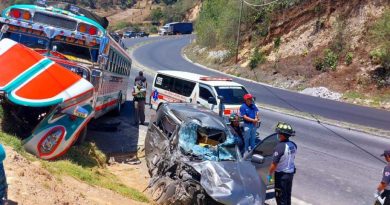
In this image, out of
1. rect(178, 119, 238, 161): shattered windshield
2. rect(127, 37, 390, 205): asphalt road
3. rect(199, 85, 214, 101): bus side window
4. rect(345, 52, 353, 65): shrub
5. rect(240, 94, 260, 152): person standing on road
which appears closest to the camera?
rect(178, 119, 238, 161): shattered windshield

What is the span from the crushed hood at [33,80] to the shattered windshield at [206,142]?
8.78 ft

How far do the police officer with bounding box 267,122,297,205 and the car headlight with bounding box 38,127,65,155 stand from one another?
4.64 m

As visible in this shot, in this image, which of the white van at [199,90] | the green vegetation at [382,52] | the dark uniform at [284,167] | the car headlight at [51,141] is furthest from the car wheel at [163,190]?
the green vegetation at [382,52]

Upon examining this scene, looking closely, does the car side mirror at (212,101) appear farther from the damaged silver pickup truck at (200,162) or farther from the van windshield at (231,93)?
the damaged silver pickup truck at (200,162)

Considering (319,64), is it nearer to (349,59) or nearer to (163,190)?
(349,59)

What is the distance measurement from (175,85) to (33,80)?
8.63m

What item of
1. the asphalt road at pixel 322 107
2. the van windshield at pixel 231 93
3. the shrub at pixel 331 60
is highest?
the shrub at pixel 331 60

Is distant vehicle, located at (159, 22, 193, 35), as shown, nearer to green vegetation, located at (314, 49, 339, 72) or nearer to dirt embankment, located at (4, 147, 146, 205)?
green vegetation, located at (314, 49, 339, 72)

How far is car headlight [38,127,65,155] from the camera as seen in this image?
32.3 ft

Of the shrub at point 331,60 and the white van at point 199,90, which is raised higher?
the shrub at point 331,60

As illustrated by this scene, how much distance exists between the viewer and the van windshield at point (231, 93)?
16.3 m

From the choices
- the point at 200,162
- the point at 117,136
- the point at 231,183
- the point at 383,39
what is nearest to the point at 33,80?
the point at 200,162

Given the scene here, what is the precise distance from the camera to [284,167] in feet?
27.2

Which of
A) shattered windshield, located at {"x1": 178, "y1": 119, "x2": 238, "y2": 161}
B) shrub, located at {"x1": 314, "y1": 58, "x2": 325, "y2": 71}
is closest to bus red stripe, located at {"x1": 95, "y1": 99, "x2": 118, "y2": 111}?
shattered windshield, located at {"x1": 178, "y1": 119, "x2": 238, "y2": 161}
